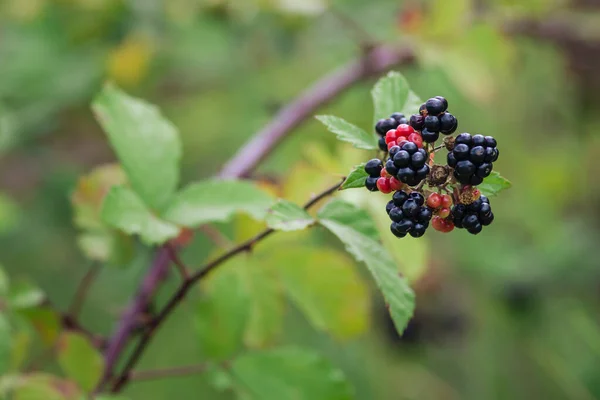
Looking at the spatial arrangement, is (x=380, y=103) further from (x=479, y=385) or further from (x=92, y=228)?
(x=479, y=385)

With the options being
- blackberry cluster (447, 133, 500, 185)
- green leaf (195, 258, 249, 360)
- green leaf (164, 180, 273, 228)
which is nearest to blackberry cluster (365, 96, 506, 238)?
blackberry cluster (447, 133, 500, 185)

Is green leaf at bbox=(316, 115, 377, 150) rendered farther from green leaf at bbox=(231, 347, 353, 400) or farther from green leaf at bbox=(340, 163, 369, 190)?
green leaf at bbox=(231, 347, 353, 400)

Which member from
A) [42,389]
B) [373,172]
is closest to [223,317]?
[42,389]

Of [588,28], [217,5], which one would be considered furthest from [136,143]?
[588,28]

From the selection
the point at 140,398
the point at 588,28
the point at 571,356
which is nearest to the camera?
the point at 588,28

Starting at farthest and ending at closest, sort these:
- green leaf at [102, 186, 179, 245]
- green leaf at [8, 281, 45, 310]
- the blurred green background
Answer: the blurred green background → green leaf at [8, 281, 45, 310] → green leaf at [102, 186, 179, 245]

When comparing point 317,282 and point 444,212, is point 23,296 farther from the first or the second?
point 444,212
